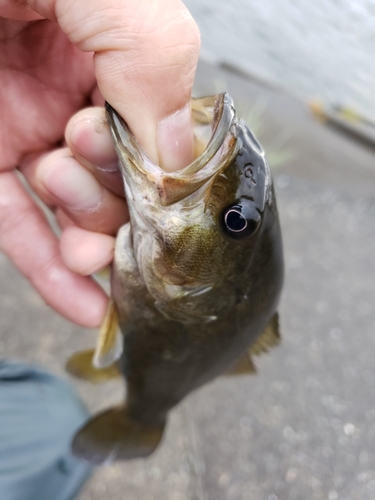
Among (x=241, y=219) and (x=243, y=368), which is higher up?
(x=241, y=219)

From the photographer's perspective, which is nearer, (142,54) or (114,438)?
(142,54)

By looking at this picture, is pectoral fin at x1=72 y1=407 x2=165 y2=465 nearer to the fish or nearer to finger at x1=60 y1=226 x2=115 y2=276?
the fish

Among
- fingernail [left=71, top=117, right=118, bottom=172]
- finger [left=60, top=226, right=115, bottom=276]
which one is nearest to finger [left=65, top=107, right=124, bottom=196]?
fingernail [left=71, top=117, right=118, bottom=172]

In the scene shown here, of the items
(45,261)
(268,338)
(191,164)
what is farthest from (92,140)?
(268,338)

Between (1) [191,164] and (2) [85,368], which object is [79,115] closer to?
(1) [191,164]

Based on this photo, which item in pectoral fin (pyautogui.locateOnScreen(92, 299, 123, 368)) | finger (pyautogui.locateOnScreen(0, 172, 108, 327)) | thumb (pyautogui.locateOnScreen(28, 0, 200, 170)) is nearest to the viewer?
thumb (pyautogui.locateOnScreen(28, 0, 200, 170))

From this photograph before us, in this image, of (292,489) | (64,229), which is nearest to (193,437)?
(292,489)

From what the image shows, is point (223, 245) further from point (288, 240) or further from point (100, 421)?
point (288, 240)
